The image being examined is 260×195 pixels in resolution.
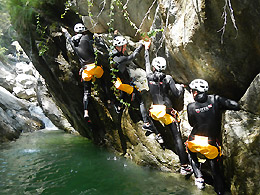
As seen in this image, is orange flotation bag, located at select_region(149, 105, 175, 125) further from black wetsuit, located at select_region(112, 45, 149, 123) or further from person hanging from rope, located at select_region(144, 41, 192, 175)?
black wetsuit, located at select_region(112, 45, 149, 123)

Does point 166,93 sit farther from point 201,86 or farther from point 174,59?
point 201,86

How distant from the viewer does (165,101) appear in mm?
4902

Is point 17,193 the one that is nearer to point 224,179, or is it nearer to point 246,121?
point 224,179

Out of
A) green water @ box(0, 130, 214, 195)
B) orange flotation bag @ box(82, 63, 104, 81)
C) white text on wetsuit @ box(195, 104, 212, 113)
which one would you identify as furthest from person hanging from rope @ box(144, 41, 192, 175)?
orange flotation bag @ box(82, 63, 104, 81)

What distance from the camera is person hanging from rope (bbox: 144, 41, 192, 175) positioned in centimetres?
481

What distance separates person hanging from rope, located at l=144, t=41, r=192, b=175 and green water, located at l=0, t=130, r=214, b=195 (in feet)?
2.00

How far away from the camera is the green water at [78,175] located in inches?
181

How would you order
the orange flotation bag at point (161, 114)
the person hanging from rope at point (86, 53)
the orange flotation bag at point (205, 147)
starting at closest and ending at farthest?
1. the orange flotation bag at point (205, 147)
2. the orange flotation bag at point (161, 114)
3. the person hanging from rope at point (86, 53)

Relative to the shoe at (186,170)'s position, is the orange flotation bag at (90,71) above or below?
above

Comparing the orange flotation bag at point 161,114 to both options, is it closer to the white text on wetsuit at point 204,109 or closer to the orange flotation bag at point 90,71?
the white text on wetsuit at point 204,109

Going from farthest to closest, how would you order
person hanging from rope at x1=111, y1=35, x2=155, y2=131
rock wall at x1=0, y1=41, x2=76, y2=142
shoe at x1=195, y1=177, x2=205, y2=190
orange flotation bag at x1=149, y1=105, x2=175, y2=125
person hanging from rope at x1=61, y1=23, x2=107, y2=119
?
rock wall at x1=0, y1=41, x2=76, y2=142
person hanging from rope at x1=61, y1=23, x2=107, y2=119
person hanging from rope at x1=111, y1=35, x2=155, y2=131
orange flotation bag at x1=149, y1=105, x2=175, y2=125
shoe at x1=195, y1=177, x2=205, y2=190

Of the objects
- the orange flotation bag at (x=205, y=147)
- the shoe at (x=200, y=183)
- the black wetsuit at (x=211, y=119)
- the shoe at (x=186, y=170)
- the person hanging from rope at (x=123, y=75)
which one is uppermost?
the person hanging from rope at (x=123, y=75)

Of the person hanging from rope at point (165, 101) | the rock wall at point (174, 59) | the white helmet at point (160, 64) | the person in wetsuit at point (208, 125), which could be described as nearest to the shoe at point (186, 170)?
the person hanging from rope at point (165, 101)

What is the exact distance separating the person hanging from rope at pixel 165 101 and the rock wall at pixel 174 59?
1.02 feet
